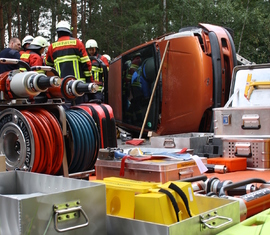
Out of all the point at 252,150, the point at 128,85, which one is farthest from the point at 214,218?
the point at 128,85

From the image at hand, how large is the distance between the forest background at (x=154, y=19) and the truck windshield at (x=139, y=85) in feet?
34.2

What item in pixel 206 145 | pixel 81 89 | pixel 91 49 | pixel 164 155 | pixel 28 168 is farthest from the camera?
pixel 91 49

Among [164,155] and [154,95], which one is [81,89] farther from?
[154,95]

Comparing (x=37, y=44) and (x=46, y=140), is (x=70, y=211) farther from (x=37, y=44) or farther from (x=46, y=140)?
(x=37, y=44)

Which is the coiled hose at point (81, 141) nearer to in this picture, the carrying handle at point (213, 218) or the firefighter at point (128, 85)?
the carrying handle at point (213, 218)

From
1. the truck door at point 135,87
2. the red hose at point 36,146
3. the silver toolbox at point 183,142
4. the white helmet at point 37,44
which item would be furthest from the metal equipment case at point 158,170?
the white helmet at point 37,44

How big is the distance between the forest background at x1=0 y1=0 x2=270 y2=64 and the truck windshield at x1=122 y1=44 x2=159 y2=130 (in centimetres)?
1044

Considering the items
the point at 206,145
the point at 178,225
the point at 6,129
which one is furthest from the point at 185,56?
the point at 178,225

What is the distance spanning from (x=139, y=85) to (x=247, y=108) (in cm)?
442

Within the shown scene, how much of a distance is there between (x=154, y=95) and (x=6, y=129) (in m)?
4.53

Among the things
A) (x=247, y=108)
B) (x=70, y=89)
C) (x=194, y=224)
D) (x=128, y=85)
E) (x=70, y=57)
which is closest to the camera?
(x=194, y=224)

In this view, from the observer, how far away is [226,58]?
728 centimetres

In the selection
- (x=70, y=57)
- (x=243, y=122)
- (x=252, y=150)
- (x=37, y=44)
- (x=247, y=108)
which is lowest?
(x=252, y=150)

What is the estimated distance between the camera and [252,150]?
4.43m
